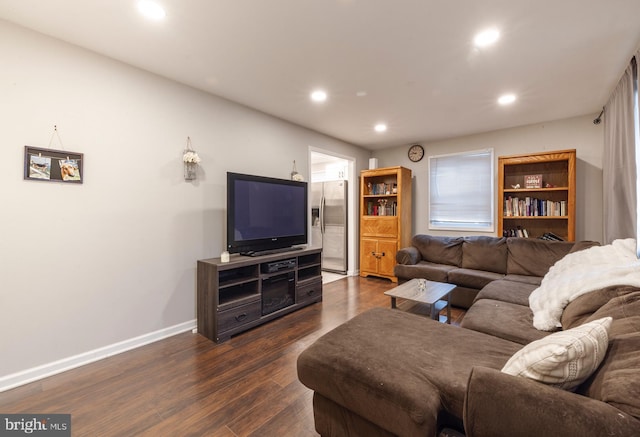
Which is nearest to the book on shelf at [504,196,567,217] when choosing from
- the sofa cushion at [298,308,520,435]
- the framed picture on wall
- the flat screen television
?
the flat screen television

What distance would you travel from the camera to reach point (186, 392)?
1832mm

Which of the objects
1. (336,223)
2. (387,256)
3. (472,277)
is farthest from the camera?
(336,223)

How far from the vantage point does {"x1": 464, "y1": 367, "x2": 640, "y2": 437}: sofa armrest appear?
A: 723 millimetres

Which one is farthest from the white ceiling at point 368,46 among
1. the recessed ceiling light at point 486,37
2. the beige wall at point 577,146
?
the beige wall at point 577,146

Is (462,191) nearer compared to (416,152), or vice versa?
(462,191)

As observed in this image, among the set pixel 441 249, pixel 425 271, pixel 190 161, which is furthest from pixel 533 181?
pixel 190 161

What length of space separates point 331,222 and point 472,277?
2705 millimetres

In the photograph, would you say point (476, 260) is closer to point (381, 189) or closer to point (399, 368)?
point (381, 189)

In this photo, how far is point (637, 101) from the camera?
218 centimetres

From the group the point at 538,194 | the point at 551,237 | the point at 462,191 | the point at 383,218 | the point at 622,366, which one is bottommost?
the point at 622,366

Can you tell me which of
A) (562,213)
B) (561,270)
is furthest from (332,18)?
(562,213)

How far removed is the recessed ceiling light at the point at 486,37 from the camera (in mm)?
1973

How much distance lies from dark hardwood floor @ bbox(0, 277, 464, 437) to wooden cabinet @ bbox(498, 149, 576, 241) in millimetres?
3507

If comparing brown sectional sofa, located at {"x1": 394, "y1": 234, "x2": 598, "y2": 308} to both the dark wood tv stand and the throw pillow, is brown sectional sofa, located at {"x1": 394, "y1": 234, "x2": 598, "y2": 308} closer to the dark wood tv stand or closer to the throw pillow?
the dark wood tv stand
